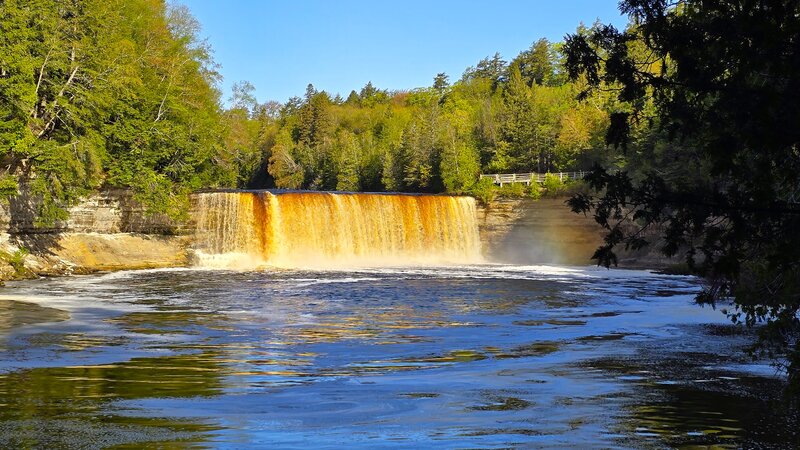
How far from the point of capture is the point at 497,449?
26.8 feet

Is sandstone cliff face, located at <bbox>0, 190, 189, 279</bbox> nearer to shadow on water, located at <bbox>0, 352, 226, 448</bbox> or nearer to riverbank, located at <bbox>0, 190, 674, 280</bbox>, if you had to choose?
riverbank, located at <bbox>0, 190, 674, 280</bbox>

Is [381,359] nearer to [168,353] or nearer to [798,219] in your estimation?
[168,353]

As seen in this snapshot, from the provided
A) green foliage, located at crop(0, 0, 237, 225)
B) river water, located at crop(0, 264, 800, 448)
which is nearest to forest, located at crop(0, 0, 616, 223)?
green foliage, located at crop(0, 0, 237, 225)

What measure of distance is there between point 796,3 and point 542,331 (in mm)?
12313

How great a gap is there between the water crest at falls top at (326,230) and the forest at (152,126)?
252cm

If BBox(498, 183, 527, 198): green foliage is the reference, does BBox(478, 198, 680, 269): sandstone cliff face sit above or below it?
below

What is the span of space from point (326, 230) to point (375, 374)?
29.9 meters

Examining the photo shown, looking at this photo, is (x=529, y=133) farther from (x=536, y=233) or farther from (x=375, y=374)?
(x=375, y=374)

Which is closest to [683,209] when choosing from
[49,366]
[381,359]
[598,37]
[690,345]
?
[598,37]

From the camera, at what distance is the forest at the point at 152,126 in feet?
105

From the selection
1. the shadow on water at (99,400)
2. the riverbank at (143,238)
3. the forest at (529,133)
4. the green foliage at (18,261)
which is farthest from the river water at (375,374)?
the riverbank at (143,238)

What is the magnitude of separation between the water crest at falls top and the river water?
14.1 metres

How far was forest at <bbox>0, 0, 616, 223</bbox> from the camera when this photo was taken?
31969 millimetres

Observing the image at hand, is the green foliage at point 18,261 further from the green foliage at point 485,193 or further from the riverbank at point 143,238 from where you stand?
the green foliage at point 485,193
